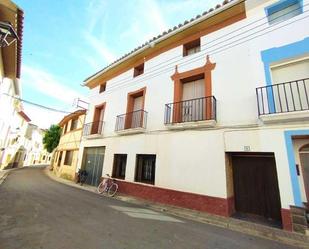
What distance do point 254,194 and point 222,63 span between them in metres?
4.94

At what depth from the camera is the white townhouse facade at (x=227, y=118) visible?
5.17 m

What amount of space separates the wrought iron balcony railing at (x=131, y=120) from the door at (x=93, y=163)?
207 cm

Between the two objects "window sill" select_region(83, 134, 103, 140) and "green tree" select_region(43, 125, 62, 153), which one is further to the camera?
"green tree" select_region(43, 125, 62, 153)

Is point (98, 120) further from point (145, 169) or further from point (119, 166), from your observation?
point (145, 169)

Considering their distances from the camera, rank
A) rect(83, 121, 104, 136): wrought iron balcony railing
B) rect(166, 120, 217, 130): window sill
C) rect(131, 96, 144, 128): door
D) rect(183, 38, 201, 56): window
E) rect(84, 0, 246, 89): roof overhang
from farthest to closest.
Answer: rect(83, 121, 104, 136): wrought iron balcony railing, rect(131, 96, 144, 128): door, rect(183, 38, 201, 56): window, rect(84, 0, 246, 89): roof overhang, rect(166, 120, 217, 130): window sill

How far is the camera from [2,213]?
457 cm

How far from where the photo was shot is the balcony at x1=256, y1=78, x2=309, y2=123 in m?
5.07

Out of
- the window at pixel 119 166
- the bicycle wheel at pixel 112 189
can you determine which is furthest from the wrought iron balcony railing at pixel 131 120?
the bicycle wheel at pixel 112 189

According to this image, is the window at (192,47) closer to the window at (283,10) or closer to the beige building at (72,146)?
the window at (283,10)

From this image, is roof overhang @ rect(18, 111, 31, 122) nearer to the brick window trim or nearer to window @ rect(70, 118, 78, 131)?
window @ rect(70, 118, 78, 131)

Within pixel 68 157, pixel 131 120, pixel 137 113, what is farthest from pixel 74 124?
pixel 137 113

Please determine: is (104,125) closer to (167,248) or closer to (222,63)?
(222,63)

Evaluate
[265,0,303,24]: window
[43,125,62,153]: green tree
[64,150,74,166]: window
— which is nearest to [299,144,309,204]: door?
[265,0,303,24]: window

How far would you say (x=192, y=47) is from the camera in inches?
Result: 333
